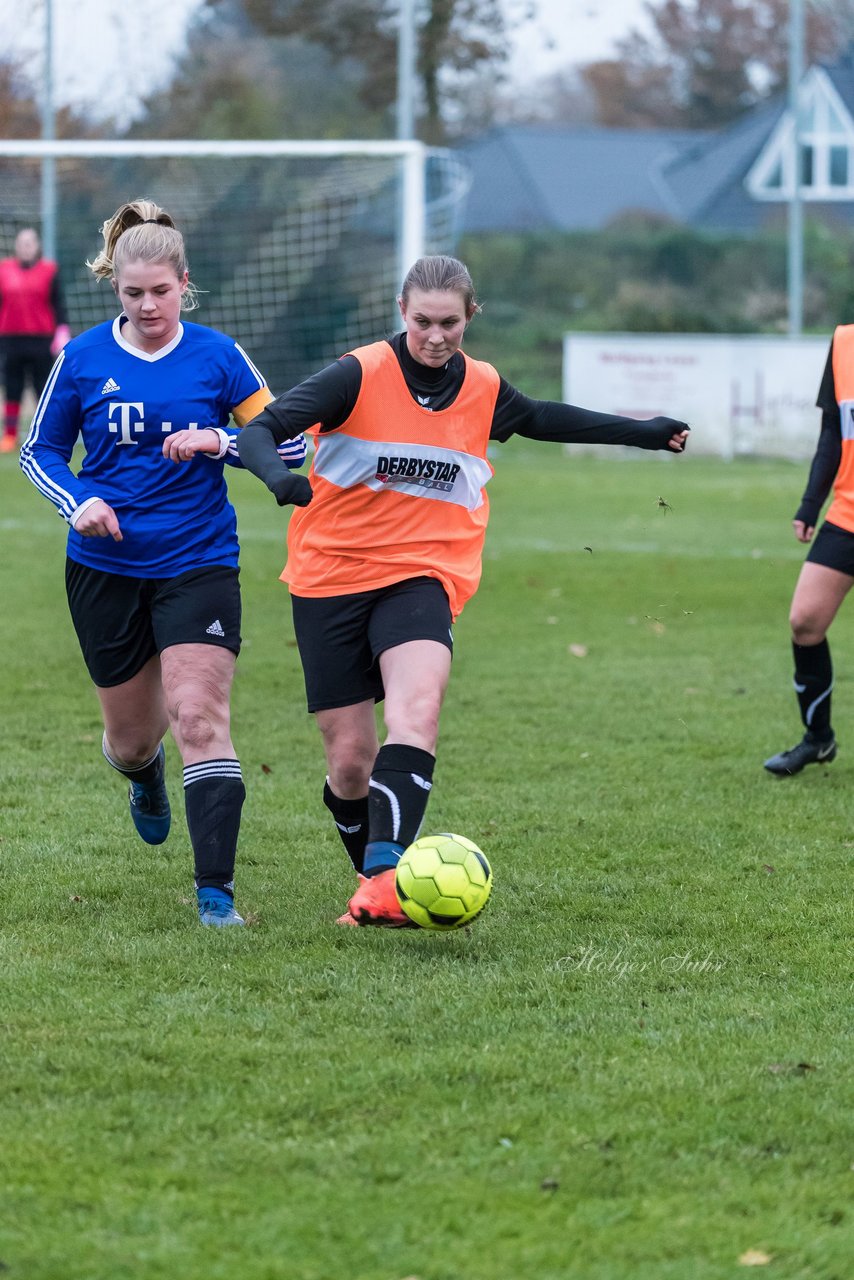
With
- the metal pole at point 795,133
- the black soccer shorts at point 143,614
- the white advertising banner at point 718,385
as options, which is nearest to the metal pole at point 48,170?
the white advertising banner at point 718,385

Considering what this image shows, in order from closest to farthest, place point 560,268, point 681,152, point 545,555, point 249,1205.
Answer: point 249,1205 → point 545,555 → point 560,268 → point 681,152

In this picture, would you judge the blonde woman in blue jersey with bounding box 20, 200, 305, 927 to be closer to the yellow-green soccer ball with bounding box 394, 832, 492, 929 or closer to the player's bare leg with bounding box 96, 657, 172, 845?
the player's bare leg with bounding box 96, 657, 172, 845

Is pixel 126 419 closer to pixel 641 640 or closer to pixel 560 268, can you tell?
pixel 641 640

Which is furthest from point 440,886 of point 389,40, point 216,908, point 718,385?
point 389,40

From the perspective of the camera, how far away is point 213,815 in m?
5.08

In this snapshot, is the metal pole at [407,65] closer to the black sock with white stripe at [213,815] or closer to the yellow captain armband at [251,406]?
the yellow captain armband at [251,406]

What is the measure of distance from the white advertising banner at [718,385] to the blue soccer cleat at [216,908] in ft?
64.4

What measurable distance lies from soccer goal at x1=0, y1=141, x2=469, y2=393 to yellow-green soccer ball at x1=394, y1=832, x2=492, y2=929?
51.1 feet

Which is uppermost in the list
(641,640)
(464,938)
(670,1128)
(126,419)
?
(126,419)

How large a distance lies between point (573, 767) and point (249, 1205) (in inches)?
177

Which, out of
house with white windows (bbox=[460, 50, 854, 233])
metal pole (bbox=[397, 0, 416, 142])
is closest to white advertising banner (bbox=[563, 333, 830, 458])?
metal pole (bbox=[397, 0, 416, 142])

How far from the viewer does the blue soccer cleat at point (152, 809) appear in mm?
5945

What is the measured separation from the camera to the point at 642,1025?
425 centimetres

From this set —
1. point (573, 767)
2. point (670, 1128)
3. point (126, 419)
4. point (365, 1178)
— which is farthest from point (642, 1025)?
→ point (573, 767)
